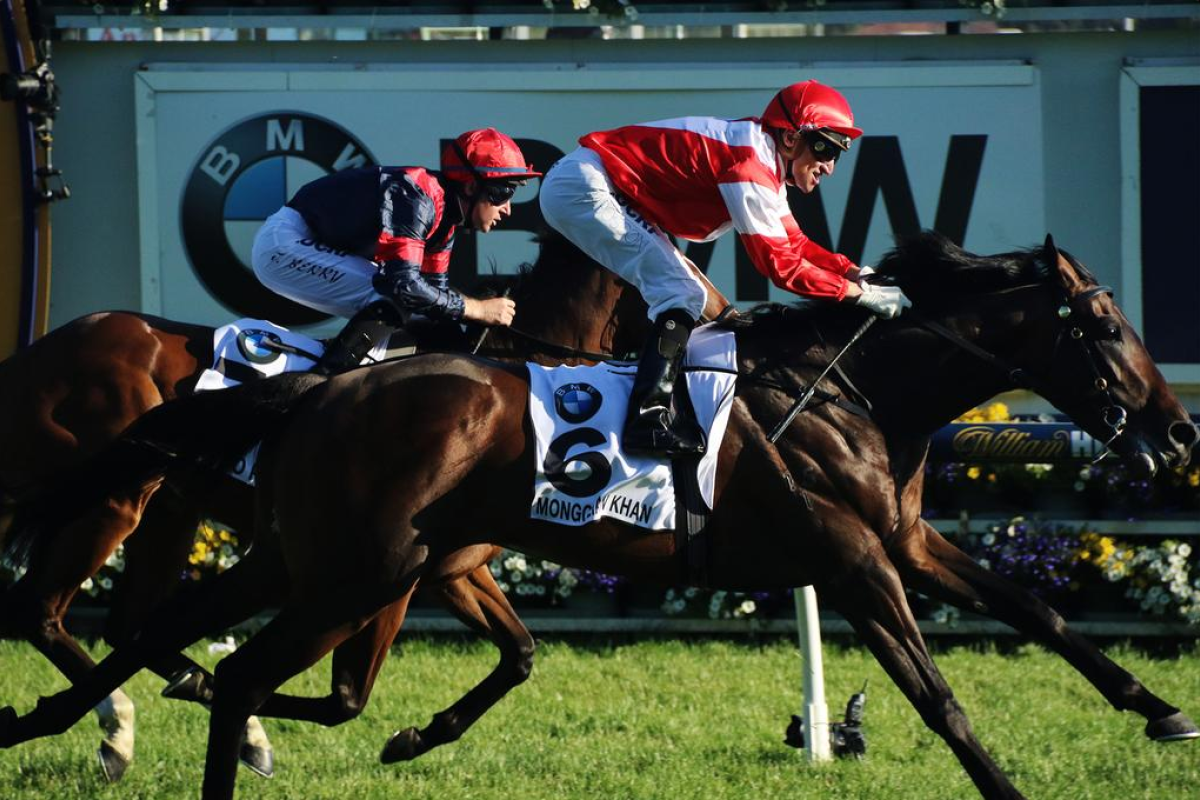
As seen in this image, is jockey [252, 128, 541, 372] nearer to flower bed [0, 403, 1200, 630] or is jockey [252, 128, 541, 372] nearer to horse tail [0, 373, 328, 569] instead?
horse tail [0, 373, 328, 569]

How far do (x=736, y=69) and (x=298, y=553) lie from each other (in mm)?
4026

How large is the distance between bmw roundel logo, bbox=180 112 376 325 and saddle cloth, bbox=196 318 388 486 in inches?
87.0

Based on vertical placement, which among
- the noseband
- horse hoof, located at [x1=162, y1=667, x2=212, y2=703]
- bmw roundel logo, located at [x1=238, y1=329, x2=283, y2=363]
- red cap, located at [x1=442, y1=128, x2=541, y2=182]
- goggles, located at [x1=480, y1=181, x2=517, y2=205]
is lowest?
horse hoof, located at [x1=162, y1=667, x2=212, y2=703]

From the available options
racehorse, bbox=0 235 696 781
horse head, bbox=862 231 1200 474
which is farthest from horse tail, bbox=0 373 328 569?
horse head, bbox=862 231 1200 474

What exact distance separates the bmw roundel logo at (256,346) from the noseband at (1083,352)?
82.5 inches

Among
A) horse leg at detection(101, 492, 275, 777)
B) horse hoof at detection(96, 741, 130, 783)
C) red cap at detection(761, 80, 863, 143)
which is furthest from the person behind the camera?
horse leg at detection(101, 492, 275, 777)

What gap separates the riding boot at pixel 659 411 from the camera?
411 cm

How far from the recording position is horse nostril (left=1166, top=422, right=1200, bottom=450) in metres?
4.29

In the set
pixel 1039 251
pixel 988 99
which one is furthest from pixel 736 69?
pixel 1039 251

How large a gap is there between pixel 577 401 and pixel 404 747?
56.4 inches

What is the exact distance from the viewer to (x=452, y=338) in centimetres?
521

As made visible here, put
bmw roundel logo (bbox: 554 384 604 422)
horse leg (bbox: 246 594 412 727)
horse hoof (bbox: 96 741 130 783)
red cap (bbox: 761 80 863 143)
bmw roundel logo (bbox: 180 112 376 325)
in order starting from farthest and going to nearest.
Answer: bmw roundel logo (bbox: 180 112 376 325)
horse hoof (bbox: 96 741 130 783)
horse leg (bbox: 246 594 412 727)
red cap (bbox: 761 80 863 143)
bmw roundel logo (bbox: 554 384 604 422)

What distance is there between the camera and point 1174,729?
4.27 m

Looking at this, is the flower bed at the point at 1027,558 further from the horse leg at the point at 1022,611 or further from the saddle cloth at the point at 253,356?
the horse leg at the point at 1022,611
